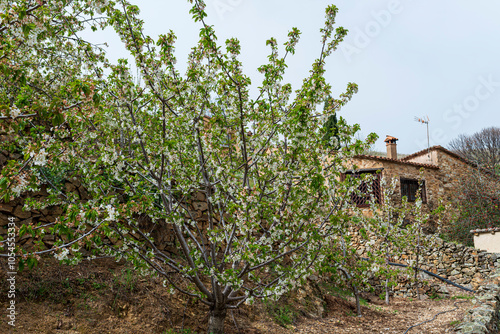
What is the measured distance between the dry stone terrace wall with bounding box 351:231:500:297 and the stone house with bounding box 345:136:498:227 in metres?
3.42

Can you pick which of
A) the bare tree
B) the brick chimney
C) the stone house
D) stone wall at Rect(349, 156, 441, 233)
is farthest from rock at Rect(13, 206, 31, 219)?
the bare tree

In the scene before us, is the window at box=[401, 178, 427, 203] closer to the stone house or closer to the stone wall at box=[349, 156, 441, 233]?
the stone house

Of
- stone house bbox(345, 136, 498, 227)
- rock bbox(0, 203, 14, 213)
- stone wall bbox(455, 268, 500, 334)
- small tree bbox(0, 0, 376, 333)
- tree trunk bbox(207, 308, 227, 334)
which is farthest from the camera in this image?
stone house bbox(345, 136, 498, 227)

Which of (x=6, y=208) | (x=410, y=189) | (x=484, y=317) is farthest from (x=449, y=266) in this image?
(x=6, y=208)

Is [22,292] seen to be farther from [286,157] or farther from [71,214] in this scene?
[286,157]

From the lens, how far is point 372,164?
50.3 ft

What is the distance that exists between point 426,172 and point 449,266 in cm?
633

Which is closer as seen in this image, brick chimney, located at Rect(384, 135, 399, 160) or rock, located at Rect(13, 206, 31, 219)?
rock, located at Rect(13, 206, 31, 219)

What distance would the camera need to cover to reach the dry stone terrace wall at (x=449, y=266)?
10914 mm

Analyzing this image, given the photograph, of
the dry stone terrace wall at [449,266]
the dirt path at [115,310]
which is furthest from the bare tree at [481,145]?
the dirt path at [115,310]

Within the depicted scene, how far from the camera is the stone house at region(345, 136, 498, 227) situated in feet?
50.9

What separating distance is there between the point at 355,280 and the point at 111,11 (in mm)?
6531

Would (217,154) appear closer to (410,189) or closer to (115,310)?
(115,310)

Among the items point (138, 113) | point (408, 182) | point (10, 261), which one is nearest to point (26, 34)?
point (138, 113)
